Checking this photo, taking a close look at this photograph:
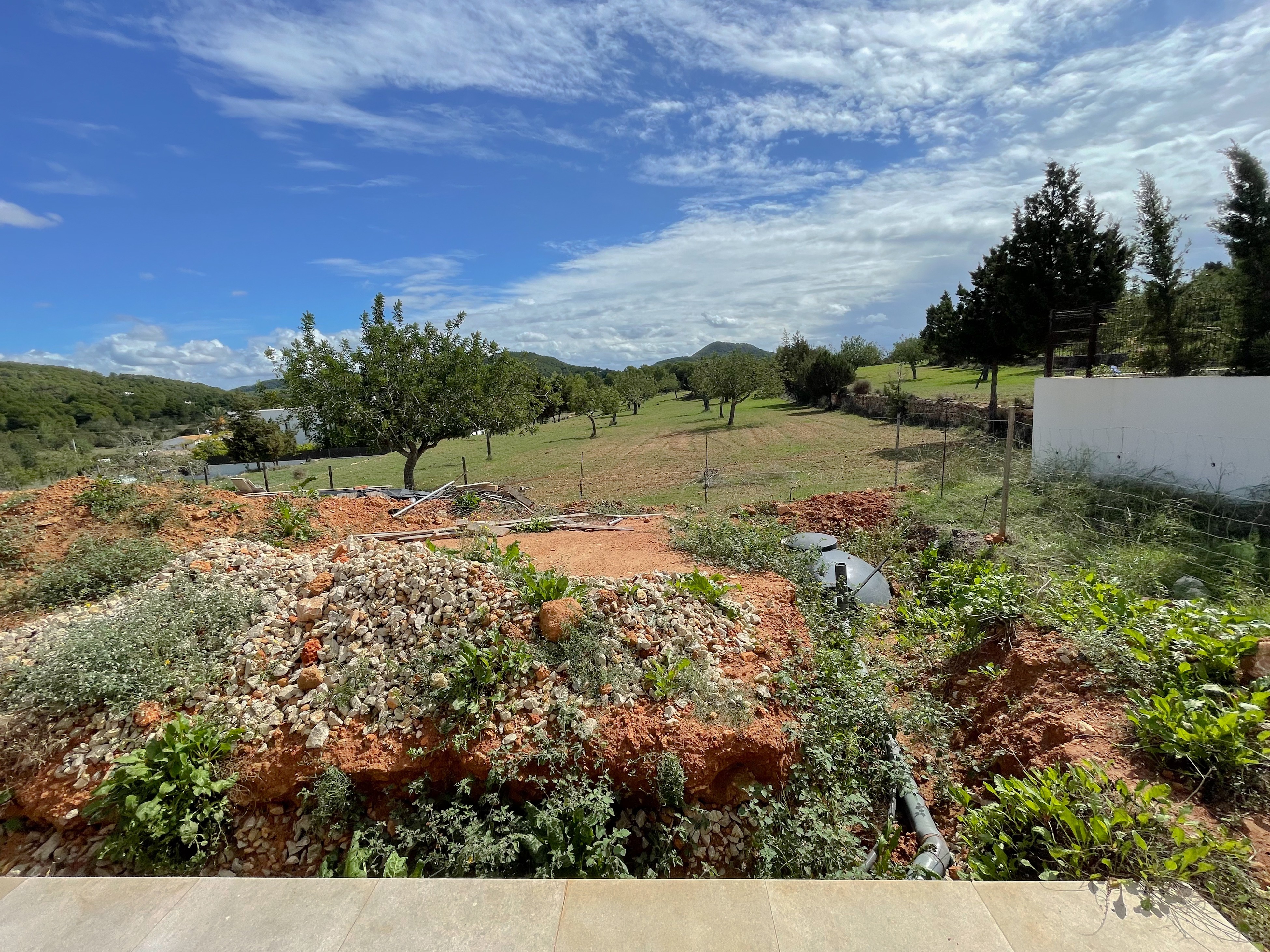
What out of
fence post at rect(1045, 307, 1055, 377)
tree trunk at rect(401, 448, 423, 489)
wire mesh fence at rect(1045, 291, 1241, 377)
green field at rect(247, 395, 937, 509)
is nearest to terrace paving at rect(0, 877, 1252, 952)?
green field at rect(247, 395, 937, 509)

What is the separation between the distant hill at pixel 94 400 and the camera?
4509cm

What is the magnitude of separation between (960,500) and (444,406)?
43.6 feet

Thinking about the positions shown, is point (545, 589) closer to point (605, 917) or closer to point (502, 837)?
point (502, 837)

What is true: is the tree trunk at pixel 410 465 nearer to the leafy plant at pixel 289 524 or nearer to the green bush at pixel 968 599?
the leafy plant at pixel 289 524

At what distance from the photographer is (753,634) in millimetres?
4820

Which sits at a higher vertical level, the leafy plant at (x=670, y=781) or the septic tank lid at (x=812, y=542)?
the septic tank lid at (x=812, y=542)

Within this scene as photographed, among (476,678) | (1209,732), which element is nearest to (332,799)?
(476,678)

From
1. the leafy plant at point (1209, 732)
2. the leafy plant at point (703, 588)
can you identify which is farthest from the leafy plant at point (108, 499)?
the leafy plant at point (1209, 732)

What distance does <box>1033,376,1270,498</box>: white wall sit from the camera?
8.16 meters

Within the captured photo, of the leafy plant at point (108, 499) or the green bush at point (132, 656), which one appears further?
the leafy plant at point (108, 499)

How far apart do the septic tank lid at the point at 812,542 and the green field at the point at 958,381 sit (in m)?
17.7

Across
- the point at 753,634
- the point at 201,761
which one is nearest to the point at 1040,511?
the point at 753,634

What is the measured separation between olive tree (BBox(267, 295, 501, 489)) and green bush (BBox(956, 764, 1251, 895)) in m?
15.8

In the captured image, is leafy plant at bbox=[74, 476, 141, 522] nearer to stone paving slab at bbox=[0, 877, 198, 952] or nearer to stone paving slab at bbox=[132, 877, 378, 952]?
stone paving slab at bbox=[0, 877, 198, 952]
